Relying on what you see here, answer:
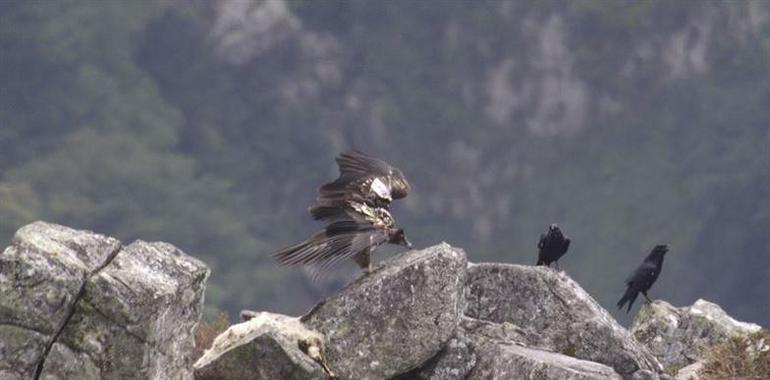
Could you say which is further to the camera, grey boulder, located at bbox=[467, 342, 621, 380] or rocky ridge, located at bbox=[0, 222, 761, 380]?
grey boulder, located at bbox=[467, 342, 621, 380]

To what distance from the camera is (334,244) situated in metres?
15.9

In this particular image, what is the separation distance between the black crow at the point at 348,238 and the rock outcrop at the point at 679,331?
654 centimetres

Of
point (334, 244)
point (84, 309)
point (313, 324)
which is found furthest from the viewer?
point (313, 324)

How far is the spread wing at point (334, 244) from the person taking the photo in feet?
51.6

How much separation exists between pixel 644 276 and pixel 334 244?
29.9 ft

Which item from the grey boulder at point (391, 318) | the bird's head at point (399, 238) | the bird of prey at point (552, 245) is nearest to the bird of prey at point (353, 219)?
the bird's head at point (399, 238)

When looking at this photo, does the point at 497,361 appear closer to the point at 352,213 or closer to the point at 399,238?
the point at 399,238

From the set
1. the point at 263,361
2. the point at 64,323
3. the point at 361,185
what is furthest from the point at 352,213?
the point at 64,323

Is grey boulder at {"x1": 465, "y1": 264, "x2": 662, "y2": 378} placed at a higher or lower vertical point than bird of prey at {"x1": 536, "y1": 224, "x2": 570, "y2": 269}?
lower

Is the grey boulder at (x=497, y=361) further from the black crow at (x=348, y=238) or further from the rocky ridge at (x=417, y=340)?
the black crow at (x=348, y=238)

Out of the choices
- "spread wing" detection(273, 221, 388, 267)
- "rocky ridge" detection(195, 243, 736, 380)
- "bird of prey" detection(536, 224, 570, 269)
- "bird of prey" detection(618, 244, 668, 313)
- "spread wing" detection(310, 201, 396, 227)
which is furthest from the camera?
"bird of prey" detection(618, 244, 668, 313)

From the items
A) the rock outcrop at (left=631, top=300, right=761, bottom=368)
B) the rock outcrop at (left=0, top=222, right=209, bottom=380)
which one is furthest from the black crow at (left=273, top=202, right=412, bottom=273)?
the rock outcrop at (left=631, top=300, right=761, bottom=368)

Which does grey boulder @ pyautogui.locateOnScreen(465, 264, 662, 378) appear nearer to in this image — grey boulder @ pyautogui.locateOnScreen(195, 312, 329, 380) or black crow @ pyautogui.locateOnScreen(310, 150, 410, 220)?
black crow @ pyautogui.locateOnScreen(310, 150, 410, 220)

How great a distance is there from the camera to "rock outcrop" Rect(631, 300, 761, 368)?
21.4m
